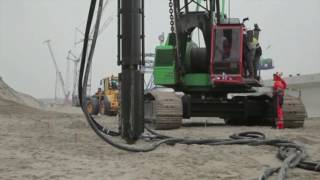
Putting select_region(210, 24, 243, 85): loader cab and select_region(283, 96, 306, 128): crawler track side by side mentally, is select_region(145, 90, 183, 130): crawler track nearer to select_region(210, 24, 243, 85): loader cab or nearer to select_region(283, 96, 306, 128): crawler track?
select_region(210, 24, 243, 85): loader cab

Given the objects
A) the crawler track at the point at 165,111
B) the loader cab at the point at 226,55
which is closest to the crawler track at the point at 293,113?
the loader cab at the point at 226,55

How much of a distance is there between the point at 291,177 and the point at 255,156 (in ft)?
6.08

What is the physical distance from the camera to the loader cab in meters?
14.5

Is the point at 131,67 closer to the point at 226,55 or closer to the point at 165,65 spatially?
the point at 226,55

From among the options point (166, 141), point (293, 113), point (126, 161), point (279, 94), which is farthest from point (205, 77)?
point (126, 161)

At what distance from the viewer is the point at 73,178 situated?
19.8 feet

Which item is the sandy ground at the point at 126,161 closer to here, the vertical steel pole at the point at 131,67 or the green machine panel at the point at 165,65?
the vertical steel pole at the point at 131,67

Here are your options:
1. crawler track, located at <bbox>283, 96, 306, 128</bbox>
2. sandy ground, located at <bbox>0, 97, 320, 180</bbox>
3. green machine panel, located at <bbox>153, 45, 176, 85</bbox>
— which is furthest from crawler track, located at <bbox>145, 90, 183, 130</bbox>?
sandy ground, located at <bbox>0, 97, 320, 180</bbox>

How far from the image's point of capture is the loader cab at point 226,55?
14547 millimetres

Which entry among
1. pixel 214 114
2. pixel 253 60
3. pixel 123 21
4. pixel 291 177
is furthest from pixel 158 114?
pixel 291 177

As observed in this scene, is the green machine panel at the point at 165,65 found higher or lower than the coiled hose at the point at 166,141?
higher

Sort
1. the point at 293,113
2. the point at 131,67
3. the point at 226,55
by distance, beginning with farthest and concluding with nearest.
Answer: the point at 226,55 → the point at 293,113 → the point at 131,67

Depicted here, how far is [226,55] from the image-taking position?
1469cm

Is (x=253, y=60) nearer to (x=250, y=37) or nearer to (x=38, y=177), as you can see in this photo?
(x=250, y=37)
